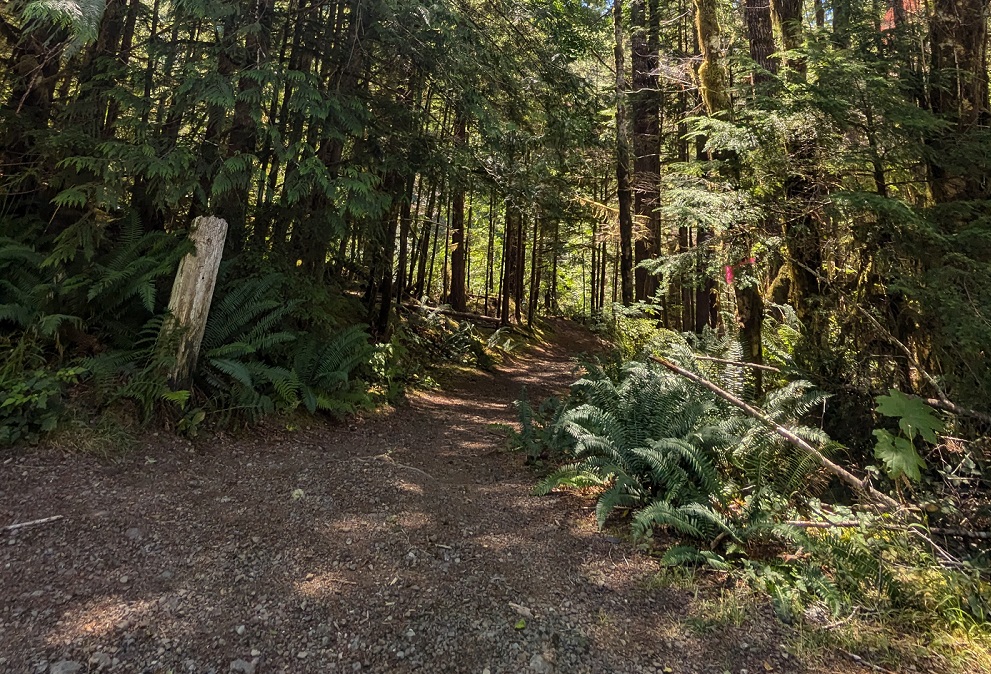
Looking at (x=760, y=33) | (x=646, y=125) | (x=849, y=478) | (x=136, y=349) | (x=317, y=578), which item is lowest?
(x=317, y=578)

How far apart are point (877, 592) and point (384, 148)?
651 centimetres

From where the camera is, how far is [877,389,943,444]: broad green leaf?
3.62 meters

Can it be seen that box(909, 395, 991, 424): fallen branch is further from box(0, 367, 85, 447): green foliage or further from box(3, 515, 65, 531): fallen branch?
box(0, 367, 85, 447): green foliage

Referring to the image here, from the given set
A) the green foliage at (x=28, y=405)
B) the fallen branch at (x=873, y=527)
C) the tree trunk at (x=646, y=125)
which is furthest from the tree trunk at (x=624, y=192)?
the green foliage at (x=28, y=405)

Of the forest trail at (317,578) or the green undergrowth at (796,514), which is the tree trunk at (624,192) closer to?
the green undergrowth at (796,514)

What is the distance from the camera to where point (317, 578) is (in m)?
Answer: 3.05

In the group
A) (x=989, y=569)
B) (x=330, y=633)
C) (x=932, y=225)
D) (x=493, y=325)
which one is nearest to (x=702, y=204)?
(x=932, y=225)

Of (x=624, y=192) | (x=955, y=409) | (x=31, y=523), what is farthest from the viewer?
(x=624, y=192)

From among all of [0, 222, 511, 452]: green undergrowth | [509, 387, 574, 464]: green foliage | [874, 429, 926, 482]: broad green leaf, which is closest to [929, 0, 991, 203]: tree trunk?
[874, 429, 926, 482]: broad green leaf

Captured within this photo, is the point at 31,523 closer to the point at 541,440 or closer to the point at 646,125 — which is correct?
the point at 541,440

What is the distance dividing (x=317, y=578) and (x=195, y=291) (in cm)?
352

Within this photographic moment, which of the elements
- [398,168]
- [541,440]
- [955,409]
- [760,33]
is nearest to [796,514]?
[955,409]

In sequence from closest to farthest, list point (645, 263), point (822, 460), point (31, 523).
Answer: point (31, 523) → point (822, 460) → point (645, 263)

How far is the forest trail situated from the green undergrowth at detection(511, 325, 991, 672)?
253 millimetres
